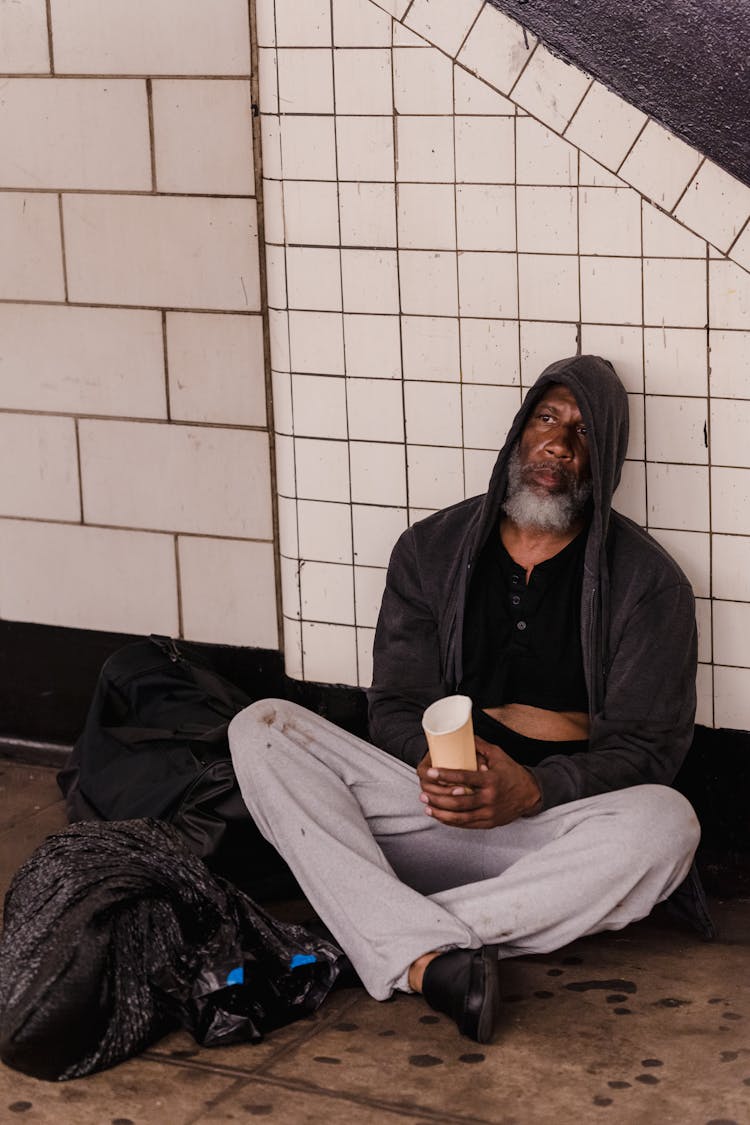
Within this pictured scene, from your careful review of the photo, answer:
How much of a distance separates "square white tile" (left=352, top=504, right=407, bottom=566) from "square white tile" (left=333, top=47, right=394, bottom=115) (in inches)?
40.3

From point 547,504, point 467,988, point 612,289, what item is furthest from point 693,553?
point 467,988

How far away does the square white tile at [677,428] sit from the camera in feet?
13.4

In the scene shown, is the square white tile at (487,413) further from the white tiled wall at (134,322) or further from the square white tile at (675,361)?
the white tiled wall at (134,322)

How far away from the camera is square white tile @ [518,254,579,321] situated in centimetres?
414

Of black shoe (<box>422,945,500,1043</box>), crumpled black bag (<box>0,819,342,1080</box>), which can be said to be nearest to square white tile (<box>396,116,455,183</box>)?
crumpled black bag (<box>0,819,342,1080</box>)

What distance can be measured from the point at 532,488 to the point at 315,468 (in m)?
0.84

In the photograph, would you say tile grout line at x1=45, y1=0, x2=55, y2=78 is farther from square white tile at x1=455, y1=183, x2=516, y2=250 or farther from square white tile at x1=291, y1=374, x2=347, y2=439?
square white tile at x1=455, y1=183, x2=516, y2=250

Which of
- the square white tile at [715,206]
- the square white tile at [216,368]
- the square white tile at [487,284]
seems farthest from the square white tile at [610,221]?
the square white tile at [216,368]

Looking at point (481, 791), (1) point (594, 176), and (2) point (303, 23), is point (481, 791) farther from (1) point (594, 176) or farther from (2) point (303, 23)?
(2) point (303, 23)

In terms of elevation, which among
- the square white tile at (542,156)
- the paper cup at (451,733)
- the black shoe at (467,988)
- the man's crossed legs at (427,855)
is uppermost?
the square white tile at (542,156)

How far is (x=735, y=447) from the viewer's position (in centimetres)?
405

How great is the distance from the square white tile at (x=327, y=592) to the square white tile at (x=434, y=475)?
1.03 ft

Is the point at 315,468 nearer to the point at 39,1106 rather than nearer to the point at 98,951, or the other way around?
the point at 98,951

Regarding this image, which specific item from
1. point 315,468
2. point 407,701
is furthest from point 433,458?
point 407,701
